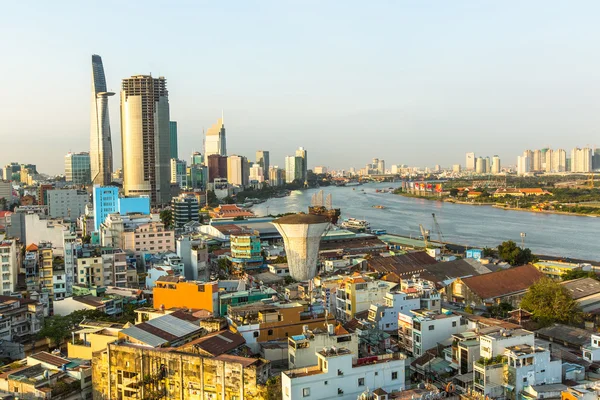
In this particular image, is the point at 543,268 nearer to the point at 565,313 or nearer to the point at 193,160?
the point at 565,313

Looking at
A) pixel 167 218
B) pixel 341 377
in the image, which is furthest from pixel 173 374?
pixel 167 218

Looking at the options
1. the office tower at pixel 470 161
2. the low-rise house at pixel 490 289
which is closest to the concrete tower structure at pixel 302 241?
the low-rise house at pixel 490 289

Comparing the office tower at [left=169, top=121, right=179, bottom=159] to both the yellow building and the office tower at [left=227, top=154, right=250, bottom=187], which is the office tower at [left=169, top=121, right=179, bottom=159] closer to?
the office tower at [left=227, top=154, right=250, bottom=187]

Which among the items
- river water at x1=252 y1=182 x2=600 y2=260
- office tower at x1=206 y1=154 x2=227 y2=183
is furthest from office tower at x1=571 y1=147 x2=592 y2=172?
office tower at x1=206 y1=154 x2=227 y2=183

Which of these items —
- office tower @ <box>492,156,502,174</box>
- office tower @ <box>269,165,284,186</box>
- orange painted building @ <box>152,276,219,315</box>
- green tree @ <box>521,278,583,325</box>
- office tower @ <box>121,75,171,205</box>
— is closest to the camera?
orange painted building @ <box>152,276,219,315</box>

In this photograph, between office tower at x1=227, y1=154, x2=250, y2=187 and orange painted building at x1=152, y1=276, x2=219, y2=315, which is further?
office tower at x1=227, y1=154, x2=250, y2=187

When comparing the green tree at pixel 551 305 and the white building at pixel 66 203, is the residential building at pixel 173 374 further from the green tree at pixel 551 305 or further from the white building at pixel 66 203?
the white building at pixel 66 203

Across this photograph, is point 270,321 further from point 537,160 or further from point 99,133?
point 537,160

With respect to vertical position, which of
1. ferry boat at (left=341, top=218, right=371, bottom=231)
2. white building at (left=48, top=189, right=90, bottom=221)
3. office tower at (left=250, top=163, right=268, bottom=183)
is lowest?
ferry boat at (left=341, top=218, right=371, bottom=231)
